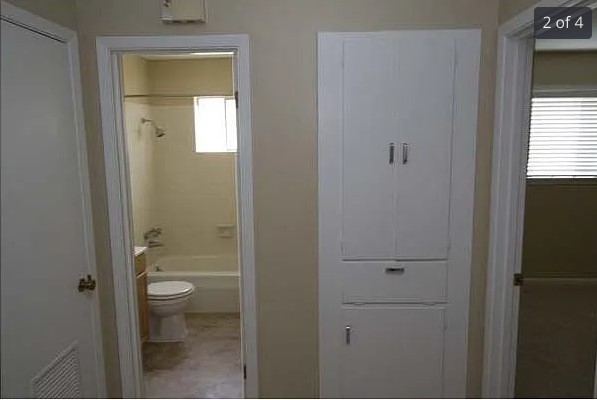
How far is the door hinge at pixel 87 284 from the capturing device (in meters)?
2.03

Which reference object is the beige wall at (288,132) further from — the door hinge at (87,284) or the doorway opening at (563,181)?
the doorway opening at (563,181)

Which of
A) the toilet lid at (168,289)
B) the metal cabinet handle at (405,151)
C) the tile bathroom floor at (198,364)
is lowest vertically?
the tile bathroom floor at (198,364)

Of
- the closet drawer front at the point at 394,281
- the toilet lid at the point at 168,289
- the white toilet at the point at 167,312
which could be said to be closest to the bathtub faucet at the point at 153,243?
the toilet lid at the point at 168,289

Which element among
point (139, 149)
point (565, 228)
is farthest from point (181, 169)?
point (565, 228)

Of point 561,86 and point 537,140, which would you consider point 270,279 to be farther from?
point 561,86

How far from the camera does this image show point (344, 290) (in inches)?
86.2

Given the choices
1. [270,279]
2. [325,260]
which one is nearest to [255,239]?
[270,279]

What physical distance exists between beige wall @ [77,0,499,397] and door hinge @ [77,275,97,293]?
12 cm

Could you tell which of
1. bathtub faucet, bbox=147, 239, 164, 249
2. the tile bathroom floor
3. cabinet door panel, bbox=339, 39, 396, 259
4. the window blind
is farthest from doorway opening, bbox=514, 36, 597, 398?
bathtub faucet, bbox=147, 239, 164, 249

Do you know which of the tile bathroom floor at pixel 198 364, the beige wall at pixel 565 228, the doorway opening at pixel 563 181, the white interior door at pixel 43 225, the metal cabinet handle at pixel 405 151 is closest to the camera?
the white interior door at pixel 43 225

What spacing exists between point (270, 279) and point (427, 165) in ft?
3.37

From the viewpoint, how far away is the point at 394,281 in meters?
2.18

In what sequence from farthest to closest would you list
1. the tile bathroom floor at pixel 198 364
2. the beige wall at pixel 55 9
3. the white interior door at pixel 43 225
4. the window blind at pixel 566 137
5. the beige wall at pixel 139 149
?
the window blind at pixel 566 137, the beige wall at pixel 139 149, the tile bathroom floor at pixel 198 364, the beige wall at pixel 55 9, the white interior door at pixel 43 225

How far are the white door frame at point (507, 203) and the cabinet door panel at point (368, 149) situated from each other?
518 mm
